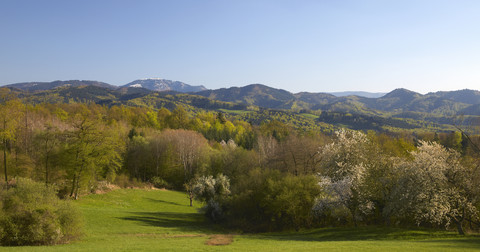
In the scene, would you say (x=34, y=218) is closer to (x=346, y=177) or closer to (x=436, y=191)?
(x=346, y=177)

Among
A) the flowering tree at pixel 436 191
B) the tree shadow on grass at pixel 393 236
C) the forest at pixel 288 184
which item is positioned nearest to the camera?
the tree shadow on grass at pixel 393 236

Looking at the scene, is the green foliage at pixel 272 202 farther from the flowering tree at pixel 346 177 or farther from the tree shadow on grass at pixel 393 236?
the tree shadow on grass at pixel 393 236

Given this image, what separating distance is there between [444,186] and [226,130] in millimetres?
97140

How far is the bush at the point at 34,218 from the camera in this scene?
78.1 ft

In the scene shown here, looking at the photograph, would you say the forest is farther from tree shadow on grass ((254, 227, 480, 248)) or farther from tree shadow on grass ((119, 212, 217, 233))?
tree shadow on grass ((119, 212, 217, 233))

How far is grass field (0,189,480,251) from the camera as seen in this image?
75.5ft

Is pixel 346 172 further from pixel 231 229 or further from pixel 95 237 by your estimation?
pixel 95 237

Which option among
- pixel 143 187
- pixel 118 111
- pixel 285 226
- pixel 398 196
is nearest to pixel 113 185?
pixel 143 187

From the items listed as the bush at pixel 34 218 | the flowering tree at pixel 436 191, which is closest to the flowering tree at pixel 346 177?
the flowering tree at pixel 436 191

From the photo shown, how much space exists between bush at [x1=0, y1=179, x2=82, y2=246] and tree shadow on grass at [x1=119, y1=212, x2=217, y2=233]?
12.4 metres

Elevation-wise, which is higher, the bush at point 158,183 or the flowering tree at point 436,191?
the flowering tree at point 436,191

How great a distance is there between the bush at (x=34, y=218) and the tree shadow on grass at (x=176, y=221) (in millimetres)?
12381

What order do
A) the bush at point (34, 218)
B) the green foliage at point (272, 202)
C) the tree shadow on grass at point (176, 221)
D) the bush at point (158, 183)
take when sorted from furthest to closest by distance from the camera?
the bush at point (158, 183) < the tree shadow on grass at point (176, 221) < the green foliage at point (272, 202) < the bush at point (34, 218)

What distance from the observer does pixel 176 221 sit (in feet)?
140
